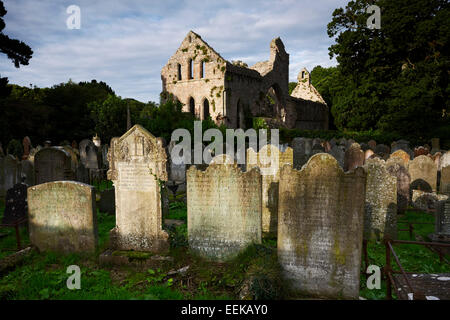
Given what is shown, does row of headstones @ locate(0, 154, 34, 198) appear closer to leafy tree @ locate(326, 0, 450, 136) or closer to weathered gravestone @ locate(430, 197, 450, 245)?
weathered gravestone @ locate(430, 197, 450, 245)

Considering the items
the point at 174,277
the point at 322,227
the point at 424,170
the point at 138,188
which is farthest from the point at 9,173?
the point at 424,170

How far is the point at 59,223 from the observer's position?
571cm

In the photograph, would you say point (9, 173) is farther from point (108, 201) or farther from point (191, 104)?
point (191, 104)

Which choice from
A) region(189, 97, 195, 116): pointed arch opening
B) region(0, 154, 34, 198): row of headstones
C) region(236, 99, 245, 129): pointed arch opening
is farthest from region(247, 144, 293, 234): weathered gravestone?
region(189, 97, 195, 116): pointed arch opening

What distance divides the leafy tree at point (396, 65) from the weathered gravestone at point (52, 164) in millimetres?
25046

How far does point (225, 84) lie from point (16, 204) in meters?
22.1

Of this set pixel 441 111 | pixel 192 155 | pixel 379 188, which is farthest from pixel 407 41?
pixel 379 188

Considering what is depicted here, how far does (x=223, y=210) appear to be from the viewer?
541 centimetres

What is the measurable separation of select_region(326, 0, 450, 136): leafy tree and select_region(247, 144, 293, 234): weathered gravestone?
21189 millimetres

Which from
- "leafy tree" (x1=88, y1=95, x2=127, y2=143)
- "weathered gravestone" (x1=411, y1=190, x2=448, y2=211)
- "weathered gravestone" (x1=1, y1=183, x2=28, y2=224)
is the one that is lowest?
"weathered gravestone" (x1=411, y1=190, x2=448, y2=211)

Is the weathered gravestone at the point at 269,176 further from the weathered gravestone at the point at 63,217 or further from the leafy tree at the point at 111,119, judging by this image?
the leafy tree at the point at 111,119

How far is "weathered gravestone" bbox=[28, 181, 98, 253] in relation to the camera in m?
5.56

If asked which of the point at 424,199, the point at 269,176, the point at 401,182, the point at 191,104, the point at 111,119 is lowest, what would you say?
the point at 424,199

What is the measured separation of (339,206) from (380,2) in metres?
29.3
